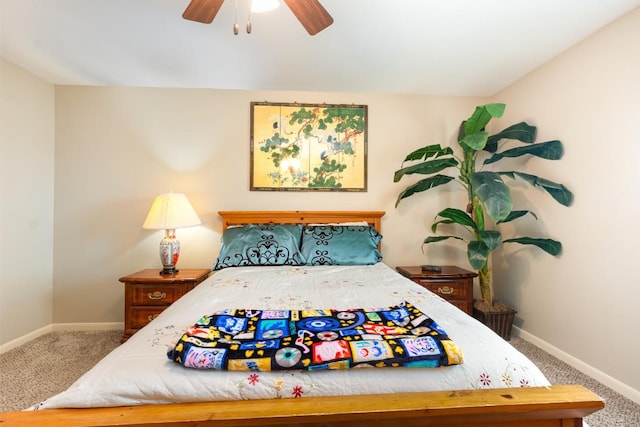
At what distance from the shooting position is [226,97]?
2.89 m

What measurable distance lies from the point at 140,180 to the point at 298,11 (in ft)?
7.57

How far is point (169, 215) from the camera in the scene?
96.5 inches

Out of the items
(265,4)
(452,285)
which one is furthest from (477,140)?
(265,4)

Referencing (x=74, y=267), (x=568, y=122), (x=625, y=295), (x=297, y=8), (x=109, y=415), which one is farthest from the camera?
(x=74, y=267)

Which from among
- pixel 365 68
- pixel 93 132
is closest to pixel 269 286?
pixel 365 68

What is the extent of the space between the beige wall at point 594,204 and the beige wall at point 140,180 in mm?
1314

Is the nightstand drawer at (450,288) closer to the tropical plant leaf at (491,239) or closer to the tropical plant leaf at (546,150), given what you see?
the tropical plant leaf at (491,239)

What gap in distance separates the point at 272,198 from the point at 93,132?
6.12ft

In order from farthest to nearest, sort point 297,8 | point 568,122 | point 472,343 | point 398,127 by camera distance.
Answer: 1. point 398,127
2. point 568,122
3. point 297,8
4. point 472,343

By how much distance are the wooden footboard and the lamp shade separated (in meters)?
1.81

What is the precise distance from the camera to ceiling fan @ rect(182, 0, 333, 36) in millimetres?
1350

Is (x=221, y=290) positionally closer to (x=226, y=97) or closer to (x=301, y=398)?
(x=301, y=398)

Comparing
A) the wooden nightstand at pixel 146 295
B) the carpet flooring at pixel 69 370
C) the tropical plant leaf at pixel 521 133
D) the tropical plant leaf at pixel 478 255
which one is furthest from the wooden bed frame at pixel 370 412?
the tropical plant leaf at pixel 521 133

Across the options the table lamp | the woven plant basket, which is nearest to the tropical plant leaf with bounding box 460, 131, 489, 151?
the woven plant basket
